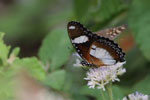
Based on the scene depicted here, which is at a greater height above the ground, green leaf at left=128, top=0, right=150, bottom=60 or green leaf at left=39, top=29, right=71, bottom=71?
green leaf at left=128, top=0, right=150, bottom=60

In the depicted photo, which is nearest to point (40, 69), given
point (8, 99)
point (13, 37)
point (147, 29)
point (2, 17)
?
point (8, 99)

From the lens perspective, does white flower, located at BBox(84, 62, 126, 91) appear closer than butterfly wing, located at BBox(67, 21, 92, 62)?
Yes

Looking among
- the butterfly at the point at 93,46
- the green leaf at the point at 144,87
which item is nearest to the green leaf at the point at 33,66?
the butterfly at the point at 93,46

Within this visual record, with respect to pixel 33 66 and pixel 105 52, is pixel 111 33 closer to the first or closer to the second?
pixel 105 52

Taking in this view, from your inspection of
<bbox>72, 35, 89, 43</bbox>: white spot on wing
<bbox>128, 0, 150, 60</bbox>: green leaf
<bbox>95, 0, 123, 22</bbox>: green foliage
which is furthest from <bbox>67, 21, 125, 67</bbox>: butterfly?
<bbox>95, 0, 123, 22</bbox>: green foliage

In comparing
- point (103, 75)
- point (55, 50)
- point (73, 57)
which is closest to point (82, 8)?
point (73, 57)

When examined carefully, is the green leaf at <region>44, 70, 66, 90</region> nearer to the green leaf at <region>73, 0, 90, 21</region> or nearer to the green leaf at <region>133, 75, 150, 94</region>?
the green leaf at <region>133, 75, 150, 94</region>

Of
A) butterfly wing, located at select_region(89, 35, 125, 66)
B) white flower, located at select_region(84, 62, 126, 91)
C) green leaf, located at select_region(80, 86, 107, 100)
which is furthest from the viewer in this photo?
green leaf, located at select_region(80, 86, 107, 100)
